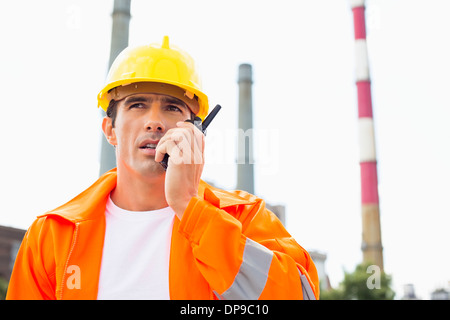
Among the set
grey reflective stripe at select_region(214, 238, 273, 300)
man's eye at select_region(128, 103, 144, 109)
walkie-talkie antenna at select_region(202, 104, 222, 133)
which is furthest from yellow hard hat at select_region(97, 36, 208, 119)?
grey reflective stripe at select_region(214, 238, 273, 300)

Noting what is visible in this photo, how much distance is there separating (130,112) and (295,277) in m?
1.08

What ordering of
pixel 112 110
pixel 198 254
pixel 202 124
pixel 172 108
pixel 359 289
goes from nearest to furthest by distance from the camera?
1. pixel 198 254
2. pixel 202 124
3. pixel 172 108
4. pixel 112 110
5. pixel 359 289

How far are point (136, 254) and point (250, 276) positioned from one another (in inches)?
27.0

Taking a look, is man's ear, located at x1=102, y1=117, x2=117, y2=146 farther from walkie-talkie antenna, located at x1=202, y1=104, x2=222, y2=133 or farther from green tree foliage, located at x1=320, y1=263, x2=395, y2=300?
green tree foliage, located at x1=320, y1=263, x2=395, y2=300

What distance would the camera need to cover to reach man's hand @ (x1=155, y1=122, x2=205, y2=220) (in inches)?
70.9

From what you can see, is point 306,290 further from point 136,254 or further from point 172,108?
point 172,108

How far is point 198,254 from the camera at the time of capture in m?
1.73

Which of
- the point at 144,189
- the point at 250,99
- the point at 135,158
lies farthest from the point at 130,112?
the point at 250,99

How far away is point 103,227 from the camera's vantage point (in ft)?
7.54

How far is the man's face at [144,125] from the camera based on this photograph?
2.24 metres

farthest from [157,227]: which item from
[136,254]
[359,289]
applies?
[359,289]

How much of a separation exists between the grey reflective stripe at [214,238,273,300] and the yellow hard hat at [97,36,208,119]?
2.99ft
